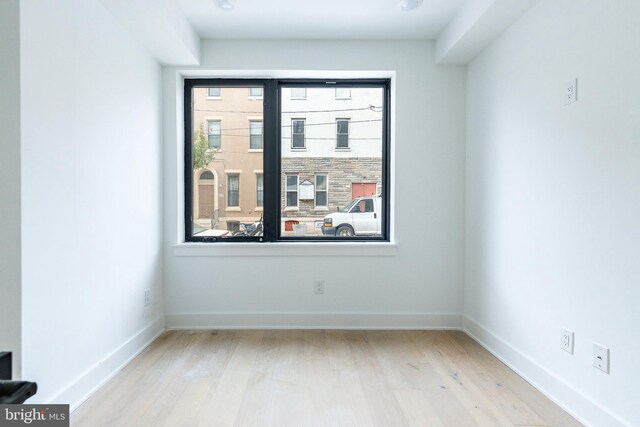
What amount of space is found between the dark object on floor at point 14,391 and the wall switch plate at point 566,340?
2239 mm

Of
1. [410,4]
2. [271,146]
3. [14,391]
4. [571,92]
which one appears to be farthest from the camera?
[271,146]

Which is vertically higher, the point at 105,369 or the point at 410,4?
the point at 410,4

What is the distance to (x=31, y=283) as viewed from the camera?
1670 mm

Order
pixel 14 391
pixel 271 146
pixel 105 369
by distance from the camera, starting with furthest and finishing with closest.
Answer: pixel 271 146 < pixel 105 369 < pixel 14 391

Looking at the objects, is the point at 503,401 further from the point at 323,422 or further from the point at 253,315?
the point at 253,315

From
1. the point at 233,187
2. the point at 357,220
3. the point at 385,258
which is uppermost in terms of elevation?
the point at 233,187

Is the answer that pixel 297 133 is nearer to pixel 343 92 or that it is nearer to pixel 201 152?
pixel 343 92

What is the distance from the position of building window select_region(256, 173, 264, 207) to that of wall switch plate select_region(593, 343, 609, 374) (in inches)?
98.1

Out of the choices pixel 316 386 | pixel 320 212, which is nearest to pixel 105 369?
pixel 316 386

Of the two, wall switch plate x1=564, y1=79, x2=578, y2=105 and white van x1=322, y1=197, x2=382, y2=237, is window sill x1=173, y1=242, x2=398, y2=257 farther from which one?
wall switch plate x1=564, y1=79, x2=578, y2=105

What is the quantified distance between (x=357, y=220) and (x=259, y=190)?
909 millimetres

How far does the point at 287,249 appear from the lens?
127 inches

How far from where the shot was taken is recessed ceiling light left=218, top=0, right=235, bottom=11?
256cm

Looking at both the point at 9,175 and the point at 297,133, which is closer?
the point at 9,175
